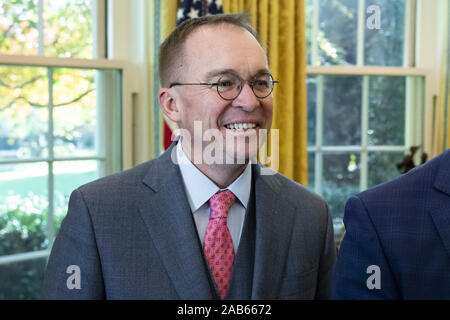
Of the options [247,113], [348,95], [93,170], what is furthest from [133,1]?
[247,113]

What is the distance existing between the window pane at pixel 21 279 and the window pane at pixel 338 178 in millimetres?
1634

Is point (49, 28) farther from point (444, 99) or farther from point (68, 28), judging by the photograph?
point (444, 99)

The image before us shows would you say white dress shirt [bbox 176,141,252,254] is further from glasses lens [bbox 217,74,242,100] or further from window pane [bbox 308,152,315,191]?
window pane [bbox 308,152,315,191]

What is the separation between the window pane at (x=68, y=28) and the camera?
2.48 metres

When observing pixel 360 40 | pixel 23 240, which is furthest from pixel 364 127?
pixel 23 240

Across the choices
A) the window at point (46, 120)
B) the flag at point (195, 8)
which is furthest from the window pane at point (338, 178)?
the window at point (46, 120)

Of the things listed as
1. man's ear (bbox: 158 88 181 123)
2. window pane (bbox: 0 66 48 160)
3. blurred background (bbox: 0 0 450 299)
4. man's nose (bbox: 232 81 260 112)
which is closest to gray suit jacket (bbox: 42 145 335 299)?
man's ear (bbox: 158 88 181 123)

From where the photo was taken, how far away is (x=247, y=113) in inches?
42.3

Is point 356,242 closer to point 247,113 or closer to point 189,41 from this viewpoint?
point 247,113

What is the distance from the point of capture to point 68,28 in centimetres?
252

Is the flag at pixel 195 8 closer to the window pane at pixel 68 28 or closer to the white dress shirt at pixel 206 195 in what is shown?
the window pane at pixel 68 28

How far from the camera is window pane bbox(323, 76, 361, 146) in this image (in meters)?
3.20

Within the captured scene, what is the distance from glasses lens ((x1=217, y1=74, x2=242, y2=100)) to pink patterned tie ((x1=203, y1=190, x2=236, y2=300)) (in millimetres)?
215
